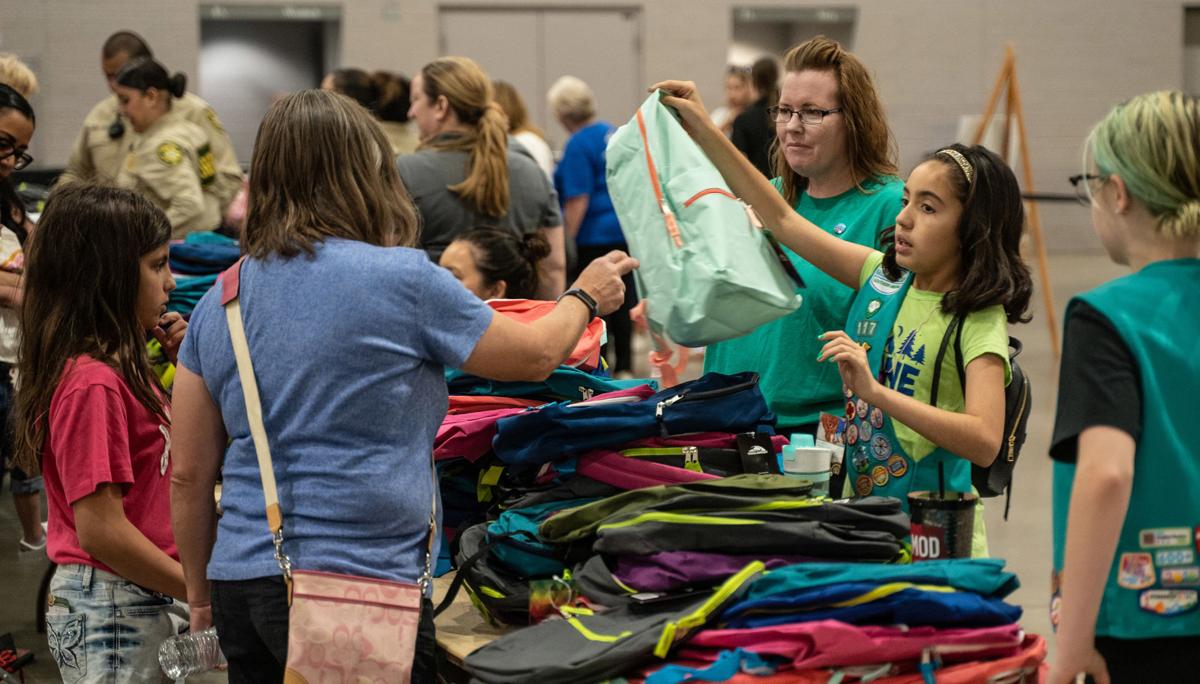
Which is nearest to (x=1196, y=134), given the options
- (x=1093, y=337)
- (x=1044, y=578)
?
(x=1093, y=337)

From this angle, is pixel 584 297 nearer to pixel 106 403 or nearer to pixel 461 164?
pixel 106 403

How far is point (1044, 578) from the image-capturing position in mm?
4742

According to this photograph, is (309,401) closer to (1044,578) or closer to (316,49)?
(1044,578)

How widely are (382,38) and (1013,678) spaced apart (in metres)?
12.4

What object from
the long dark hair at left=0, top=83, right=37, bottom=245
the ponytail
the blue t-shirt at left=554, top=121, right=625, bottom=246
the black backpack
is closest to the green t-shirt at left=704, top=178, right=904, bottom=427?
the black backpack

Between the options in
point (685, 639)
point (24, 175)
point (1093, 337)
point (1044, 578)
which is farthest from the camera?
point (24, 175)

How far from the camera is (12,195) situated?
383 centimetres

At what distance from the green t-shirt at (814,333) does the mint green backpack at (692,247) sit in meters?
0.40

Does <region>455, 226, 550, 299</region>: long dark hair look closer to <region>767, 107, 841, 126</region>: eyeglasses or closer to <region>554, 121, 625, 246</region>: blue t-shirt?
<region>767, 107, 841, 126</region>: eyeglasses

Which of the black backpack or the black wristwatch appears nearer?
the black wristwatch


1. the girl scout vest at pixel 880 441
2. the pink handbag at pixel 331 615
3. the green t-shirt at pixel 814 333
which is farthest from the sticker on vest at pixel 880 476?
the pink handbag at pixel 331 615

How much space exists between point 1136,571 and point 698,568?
60 centimetres

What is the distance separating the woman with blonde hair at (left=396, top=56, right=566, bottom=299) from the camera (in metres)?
4.32

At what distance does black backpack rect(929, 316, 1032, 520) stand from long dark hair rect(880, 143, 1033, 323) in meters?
0.06
